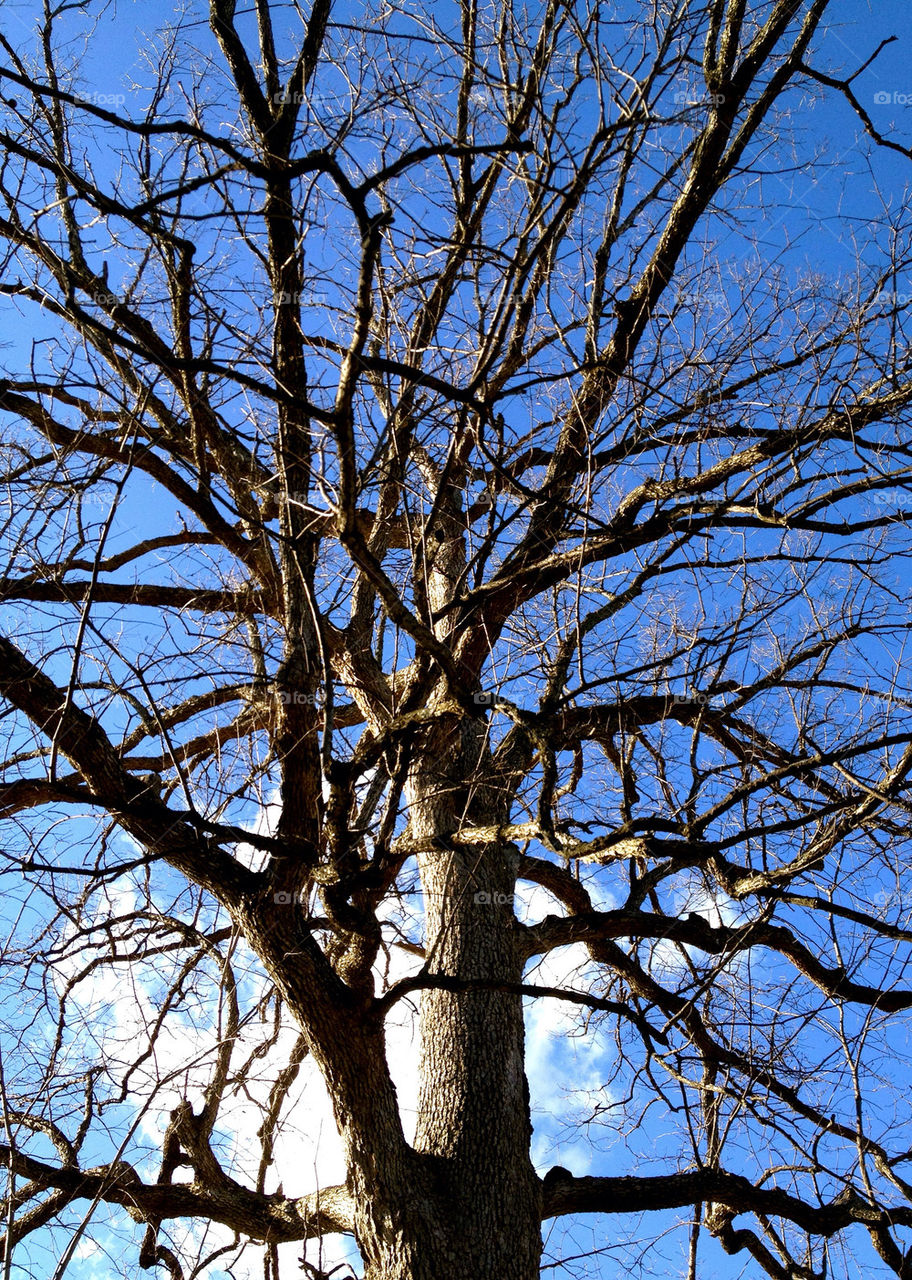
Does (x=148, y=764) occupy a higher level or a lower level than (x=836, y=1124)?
higher

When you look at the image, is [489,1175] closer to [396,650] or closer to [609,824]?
[609,824]

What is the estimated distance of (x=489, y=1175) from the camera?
3.19 metres

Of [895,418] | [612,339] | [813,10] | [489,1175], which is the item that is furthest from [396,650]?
[813,10]

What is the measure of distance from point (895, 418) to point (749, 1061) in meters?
2.62

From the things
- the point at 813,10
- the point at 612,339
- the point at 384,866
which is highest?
the point at 813,10

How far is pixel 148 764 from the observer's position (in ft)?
15.4

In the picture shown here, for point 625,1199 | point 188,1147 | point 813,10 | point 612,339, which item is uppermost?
point 813,10

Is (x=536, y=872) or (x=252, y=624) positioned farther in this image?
(x=536, y=872)

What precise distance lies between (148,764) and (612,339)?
294 centimetres

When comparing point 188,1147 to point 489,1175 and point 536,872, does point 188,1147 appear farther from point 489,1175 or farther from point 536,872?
point 536,872

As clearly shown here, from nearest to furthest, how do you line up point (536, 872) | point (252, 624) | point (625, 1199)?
point (625, 1199) → point (252, 624) → point (536, 872)

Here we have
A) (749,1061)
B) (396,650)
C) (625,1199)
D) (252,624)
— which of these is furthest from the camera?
(749,1061)

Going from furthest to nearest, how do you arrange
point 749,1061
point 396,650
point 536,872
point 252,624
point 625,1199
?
point 536,872 → point 749,1061 → point 252,624 → point 625,1199 → point 396,650

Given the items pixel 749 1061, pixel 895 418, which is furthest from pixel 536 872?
pixel 895 418
